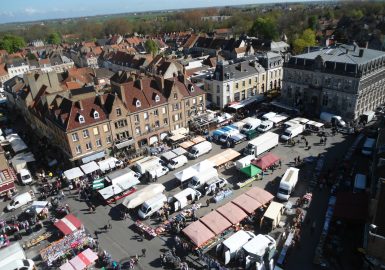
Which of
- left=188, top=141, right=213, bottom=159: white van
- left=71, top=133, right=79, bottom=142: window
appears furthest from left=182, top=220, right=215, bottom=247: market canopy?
left=71, top=133, right=79, bottom=142: window

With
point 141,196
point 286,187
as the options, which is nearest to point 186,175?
point 141,196

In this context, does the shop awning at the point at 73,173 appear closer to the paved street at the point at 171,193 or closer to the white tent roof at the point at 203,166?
the paved street at the point at 171,193

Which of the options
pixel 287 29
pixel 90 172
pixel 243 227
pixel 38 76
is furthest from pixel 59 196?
pixel 287 29

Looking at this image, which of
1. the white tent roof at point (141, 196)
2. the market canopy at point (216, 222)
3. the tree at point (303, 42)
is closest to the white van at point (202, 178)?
the white tent roof at point (141, 196)

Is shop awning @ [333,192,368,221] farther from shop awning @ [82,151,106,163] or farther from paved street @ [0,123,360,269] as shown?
shop awning @ [82,151,106,163]

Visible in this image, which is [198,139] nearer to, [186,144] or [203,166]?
[186,144]

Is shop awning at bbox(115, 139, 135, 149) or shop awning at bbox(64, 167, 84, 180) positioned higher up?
shop awning at bbox(115, 139, 135, 149)
